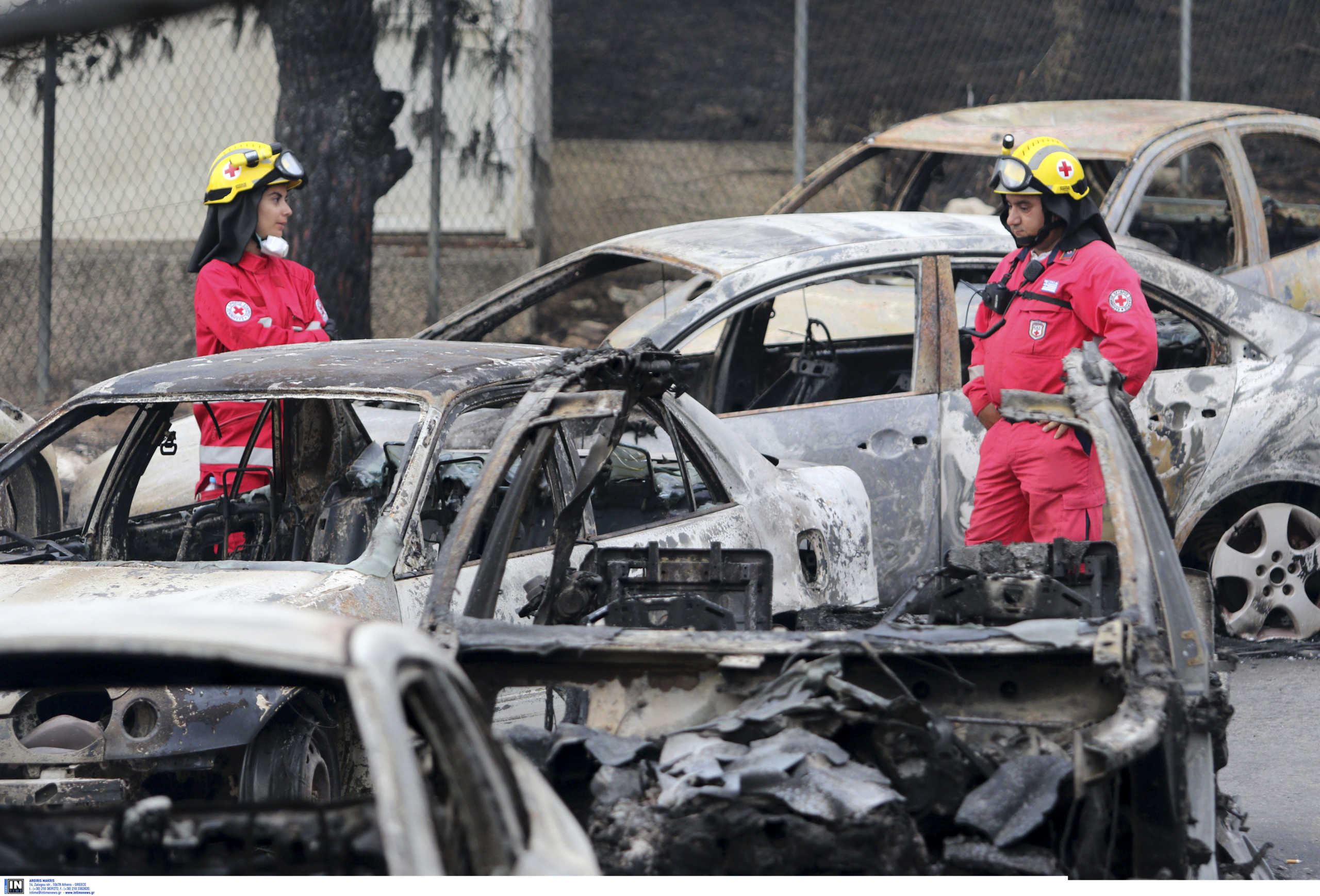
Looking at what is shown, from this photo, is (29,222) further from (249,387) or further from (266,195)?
(249,387)

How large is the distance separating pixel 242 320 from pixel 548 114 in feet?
21.7

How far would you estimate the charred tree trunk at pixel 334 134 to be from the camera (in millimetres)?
9094

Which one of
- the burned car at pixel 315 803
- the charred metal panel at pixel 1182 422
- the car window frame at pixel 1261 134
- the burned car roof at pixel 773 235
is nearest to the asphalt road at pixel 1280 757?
the charred metal panel at pixel 1182 422

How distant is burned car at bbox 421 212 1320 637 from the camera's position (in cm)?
584

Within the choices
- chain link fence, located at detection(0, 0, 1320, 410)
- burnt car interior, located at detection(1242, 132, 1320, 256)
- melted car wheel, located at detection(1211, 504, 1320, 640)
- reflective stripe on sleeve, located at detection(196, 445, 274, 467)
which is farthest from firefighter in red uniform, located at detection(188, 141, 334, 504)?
Answer: burnt car interior, located at detection(1242, 132, 1320, 256)

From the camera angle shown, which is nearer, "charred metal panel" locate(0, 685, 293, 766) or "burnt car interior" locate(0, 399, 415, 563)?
"charred metal panel" locate(0, 685, 293, 766)

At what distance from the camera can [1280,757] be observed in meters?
5.02

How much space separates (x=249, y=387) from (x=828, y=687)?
206cm

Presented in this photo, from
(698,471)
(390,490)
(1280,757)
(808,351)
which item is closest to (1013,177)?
(698,471)

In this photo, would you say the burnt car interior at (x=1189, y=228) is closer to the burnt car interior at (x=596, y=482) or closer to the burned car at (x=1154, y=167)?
the burned car at (x=1154, y=167)

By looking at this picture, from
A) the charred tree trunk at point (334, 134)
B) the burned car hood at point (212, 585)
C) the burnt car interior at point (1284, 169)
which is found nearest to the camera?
the burned car hood at point (212, 585)

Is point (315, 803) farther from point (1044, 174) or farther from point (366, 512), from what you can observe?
point (1044, 174)

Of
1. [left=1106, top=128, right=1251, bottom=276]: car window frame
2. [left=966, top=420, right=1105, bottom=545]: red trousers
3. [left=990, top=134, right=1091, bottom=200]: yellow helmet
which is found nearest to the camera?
[left=966, top=420, right=1105, bottom=545]: red trousers

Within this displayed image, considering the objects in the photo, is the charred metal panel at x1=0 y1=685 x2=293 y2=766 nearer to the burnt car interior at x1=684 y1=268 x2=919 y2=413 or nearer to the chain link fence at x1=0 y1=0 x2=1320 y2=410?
the burnt car interior at x1=684 y1=268 x2=919 y2=413
